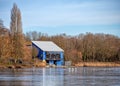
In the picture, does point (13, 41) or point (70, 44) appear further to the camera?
point (70, 44)

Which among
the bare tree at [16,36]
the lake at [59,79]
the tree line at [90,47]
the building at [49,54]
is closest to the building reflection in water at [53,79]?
the lake at [59,79]

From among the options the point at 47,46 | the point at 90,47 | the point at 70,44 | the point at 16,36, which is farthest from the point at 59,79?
the point at 70,44

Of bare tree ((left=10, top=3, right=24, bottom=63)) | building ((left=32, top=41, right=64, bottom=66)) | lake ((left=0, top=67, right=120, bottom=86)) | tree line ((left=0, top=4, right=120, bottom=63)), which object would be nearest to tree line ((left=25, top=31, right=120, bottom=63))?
tree line ((left=0, top=4, right=120, bottom=63))

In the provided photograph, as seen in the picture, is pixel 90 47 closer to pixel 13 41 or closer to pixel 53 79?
pixel 13 41

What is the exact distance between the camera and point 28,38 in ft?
471

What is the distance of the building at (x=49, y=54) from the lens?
102750 mm

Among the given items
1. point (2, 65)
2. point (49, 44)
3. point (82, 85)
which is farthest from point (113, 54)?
point (82, 85)

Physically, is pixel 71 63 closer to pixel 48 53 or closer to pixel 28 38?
pixel 48 53

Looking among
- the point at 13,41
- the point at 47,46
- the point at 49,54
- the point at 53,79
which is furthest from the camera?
the point at 47,46

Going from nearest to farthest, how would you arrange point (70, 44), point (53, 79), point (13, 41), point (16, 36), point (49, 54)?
point (53, 79), point (16, 36), point (13, 41), point (49, 54), point (70, 44)

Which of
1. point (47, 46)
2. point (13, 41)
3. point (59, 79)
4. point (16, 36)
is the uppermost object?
point (16, 36)

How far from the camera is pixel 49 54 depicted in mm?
103500

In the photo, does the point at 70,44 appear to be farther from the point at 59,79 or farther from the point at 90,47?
the point at 59,79

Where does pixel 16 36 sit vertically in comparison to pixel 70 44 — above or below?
below
